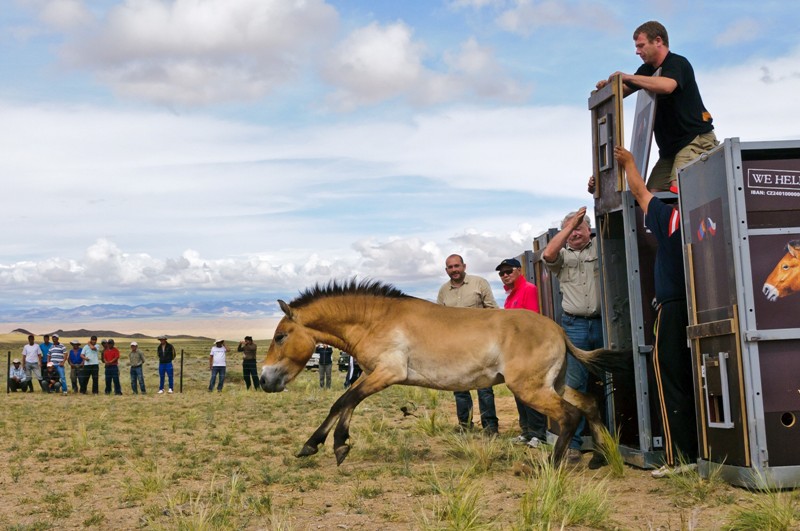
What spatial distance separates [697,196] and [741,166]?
1.92 ft

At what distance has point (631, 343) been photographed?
8703 millimetres

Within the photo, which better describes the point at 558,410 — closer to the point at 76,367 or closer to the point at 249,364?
the point at 249,364

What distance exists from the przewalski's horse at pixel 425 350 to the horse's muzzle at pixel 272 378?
0.01 m

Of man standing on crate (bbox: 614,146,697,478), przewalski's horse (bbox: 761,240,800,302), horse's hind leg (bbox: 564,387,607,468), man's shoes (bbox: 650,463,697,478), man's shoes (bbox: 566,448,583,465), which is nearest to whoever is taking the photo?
przewalski's horse (bbox: 761,240,800,302)

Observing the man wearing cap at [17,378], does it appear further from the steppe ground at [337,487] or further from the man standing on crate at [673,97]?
the man standing on crate at [673,97]

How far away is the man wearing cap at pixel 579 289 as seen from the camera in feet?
29.3

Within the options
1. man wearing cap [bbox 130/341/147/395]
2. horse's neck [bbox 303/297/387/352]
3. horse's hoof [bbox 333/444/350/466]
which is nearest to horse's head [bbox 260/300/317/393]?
horse's neck [bbox 303/297/387/352]

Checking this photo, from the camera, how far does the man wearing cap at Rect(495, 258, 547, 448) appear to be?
10492 millimetres

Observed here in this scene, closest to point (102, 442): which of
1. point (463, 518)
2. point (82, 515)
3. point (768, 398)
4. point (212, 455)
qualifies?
point (212, 455)

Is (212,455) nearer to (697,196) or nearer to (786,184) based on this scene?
(697,196)

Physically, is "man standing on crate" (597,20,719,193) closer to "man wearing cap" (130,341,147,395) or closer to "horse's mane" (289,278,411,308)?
"horse's mane" (289,278,411,308)

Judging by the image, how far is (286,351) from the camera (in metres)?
9.07

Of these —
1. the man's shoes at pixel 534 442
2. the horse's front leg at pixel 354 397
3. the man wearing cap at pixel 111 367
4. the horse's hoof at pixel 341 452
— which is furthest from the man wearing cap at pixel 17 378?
the horse's hoof at pixel 341 452

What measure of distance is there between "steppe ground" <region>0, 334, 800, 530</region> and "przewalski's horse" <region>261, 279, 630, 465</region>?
0.59 metres
